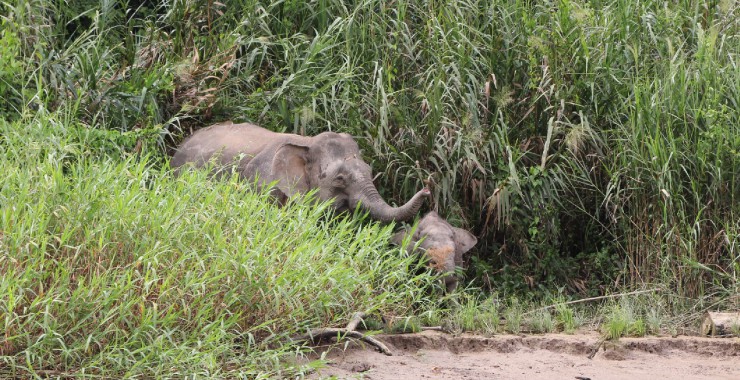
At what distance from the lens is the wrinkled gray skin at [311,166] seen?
7969 mm

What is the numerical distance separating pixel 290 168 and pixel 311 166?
16 centimetres

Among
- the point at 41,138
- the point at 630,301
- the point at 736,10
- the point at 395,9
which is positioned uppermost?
the point at 736,10

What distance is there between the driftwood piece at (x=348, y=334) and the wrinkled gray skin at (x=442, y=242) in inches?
42.7

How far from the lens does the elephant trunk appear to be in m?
Result: 7.59

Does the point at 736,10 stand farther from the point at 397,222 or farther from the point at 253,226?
the point at 253,226

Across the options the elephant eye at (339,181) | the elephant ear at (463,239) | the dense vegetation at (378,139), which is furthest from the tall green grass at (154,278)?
the elephant eye at (339,181)

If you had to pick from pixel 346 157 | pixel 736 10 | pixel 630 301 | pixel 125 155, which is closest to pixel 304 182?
pixel 346 157

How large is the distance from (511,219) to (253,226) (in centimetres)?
240

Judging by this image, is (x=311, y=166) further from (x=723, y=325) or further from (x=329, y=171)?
(x=723, y=325)

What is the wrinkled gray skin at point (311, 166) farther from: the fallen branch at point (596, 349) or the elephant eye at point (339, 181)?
the fallen branch at point (596, 349)

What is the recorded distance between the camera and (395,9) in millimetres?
9422

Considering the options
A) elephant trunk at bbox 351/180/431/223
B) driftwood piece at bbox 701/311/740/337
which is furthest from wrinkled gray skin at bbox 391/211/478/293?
driftwood piece at bbox 701/311/740/337

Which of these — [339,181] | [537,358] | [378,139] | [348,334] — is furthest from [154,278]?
[378,139]

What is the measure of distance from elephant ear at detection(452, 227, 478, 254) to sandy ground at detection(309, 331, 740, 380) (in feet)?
3.42
